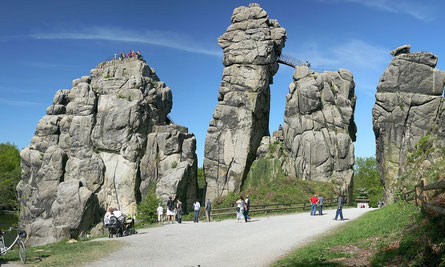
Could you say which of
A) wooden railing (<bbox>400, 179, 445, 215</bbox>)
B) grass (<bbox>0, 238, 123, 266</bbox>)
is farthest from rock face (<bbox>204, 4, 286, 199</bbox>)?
grass (<bbox>0, 238, 123, 266</bbox>)

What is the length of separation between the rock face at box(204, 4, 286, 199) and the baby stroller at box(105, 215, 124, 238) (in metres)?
25.9

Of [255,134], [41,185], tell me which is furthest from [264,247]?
[41,185]

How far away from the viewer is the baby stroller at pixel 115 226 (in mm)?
21750

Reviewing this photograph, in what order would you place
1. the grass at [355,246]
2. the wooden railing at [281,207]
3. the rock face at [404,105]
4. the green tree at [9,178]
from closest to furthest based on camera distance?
the grass at [355,246]
the wooden railing at [281,207]
the rock face at [404,105]
the green tree at [9,178]

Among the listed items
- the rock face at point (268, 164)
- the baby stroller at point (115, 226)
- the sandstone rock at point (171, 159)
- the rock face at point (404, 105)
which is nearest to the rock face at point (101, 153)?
the sandstone rock at point (171, 159)

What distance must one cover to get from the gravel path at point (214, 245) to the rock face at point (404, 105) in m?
22.7

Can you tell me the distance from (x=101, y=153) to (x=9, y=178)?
39.8m

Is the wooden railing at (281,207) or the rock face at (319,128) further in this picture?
the rock face at (319,128)

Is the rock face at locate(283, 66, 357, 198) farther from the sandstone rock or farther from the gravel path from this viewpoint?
the gravel path

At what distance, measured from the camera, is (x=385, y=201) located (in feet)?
136

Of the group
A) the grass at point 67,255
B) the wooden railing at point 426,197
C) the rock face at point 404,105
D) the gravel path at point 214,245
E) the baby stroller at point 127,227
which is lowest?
the gravel path at point 214,245

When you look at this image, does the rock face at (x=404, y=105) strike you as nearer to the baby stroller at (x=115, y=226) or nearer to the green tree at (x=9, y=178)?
the baby stroller at (x=115, y=226)

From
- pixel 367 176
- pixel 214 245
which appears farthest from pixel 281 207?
pixel 367 176

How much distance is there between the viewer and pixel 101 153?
1932 inches
